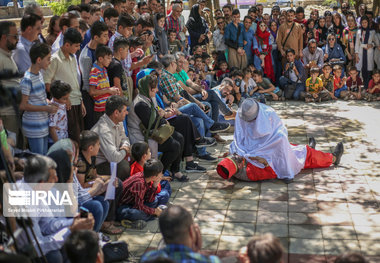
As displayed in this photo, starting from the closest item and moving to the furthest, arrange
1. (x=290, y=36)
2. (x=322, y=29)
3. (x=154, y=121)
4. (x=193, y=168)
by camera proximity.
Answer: (x=154, y=121) → (x=193, y=168) → (x=290, y=36) → (x=322, y=29)

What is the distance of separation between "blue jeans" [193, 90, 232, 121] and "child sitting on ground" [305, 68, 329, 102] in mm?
3220

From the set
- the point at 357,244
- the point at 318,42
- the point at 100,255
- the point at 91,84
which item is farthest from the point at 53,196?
the point at 318,42

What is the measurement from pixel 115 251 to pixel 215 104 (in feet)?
15.9

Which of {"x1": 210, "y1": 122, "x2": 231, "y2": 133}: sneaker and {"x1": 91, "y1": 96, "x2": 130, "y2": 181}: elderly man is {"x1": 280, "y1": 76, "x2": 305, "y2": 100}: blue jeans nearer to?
{"x1": 210, "y1": 122, "x2": 231, "y2": 133}: sneaker

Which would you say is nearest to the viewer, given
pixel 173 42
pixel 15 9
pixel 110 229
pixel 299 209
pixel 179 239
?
pixel 179 239

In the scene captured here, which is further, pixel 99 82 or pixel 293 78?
pixel 293 78

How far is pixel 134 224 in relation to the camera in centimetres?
612

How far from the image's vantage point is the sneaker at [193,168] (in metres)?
8.02

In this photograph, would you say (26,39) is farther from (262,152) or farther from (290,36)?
(290,36)

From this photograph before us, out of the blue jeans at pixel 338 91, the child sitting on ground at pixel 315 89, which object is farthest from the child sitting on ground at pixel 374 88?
the child sitting on ground at pixel 315 89

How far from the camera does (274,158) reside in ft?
24.8

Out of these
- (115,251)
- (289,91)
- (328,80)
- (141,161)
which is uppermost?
(141,161)

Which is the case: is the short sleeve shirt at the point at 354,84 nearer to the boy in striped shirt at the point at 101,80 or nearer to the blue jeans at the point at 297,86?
the blue jeans at the point at 297,86

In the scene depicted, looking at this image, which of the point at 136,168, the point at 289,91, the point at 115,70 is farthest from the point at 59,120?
the point at 289,91
